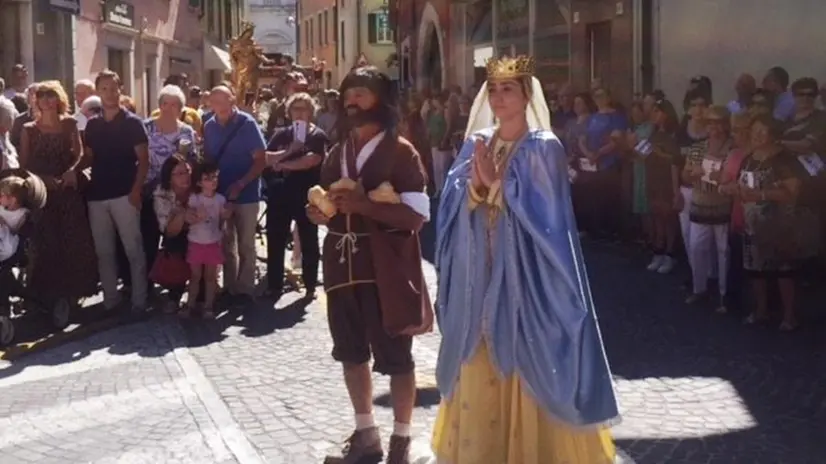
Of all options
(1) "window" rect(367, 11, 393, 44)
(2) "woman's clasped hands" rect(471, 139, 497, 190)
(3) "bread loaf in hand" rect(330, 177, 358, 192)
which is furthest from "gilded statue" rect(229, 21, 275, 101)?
(1) "window" rect(367, 11, 393, 44)

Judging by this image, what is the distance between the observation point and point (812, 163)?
9070 mm

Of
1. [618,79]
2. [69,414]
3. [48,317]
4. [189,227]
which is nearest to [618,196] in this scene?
[618,79]

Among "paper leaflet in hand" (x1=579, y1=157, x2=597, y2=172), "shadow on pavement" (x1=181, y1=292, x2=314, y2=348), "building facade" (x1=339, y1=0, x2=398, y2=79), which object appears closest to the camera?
"shadow on pavement" (x1=181, y1=292, x2=314, y2=348)

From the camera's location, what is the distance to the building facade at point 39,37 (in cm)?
1864

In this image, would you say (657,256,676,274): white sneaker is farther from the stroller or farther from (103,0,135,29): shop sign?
(103,0,135,29): shop sign

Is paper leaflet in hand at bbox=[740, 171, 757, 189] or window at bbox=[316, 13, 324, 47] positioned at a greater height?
window at bbox=[316, 13, 324, 47]

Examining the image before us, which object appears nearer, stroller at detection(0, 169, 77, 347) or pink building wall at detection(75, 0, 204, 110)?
stroller at detection(0, 169, 77, 347)

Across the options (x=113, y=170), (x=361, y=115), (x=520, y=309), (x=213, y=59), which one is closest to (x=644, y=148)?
(x=113, y=170)

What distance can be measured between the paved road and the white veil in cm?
171

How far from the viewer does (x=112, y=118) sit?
9.41m

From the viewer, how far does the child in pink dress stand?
9.66m

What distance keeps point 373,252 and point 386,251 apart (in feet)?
0.21

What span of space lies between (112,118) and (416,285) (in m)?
4.49

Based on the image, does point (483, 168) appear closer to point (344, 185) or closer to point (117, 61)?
point (344, 185)
